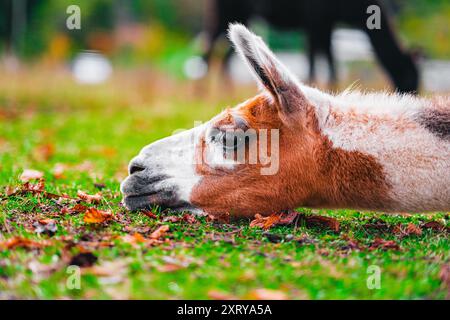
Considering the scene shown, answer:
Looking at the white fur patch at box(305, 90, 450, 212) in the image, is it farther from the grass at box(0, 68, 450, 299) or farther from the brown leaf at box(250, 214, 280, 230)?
the brown leaf at box(250, 214, 280, 230)

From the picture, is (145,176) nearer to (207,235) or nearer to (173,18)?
(207,235)

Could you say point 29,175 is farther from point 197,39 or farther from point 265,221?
point 197,39

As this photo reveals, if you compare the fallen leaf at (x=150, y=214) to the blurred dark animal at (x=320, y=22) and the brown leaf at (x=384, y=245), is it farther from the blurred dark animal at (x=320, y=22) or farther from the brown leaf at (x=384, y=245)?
the blurred dark animal at (x=320, y=22)

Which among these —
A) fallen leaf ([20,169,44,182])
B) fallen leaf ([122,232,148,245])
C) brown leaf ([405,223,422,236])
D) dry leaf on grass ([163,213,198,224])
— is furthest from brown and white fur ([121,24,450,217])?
fallen leaf ([20,169,44,182])

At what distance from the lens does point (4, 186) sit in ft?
16.8

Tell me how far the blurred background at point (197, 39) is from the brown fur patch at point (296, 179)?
335 cm

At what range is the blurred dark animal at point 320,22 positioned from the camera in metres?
11.7

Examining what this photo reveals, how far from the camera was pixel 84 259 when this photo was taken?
326 centimetres

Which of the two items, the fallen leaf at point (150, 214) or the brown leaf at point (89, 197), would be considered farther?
the brown leaf at point (89, 197)

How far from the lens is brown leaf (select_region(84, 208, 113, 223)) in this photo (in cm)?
402

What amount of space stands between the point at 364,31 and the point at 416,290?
10.9 m

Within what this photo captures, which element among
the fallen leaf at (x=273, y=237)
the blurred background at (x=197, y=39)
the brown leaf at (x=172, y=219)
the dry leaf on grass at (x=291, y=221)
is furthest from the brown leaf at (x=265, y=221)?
the blurred background at (x=197, y=39)

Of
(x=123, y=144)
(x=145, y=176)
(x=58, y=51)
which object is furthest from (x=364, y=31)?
(x=58, y=51)

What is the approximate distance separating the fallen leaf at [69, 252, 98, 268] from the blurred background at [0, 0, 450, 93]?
4012 millimetres
